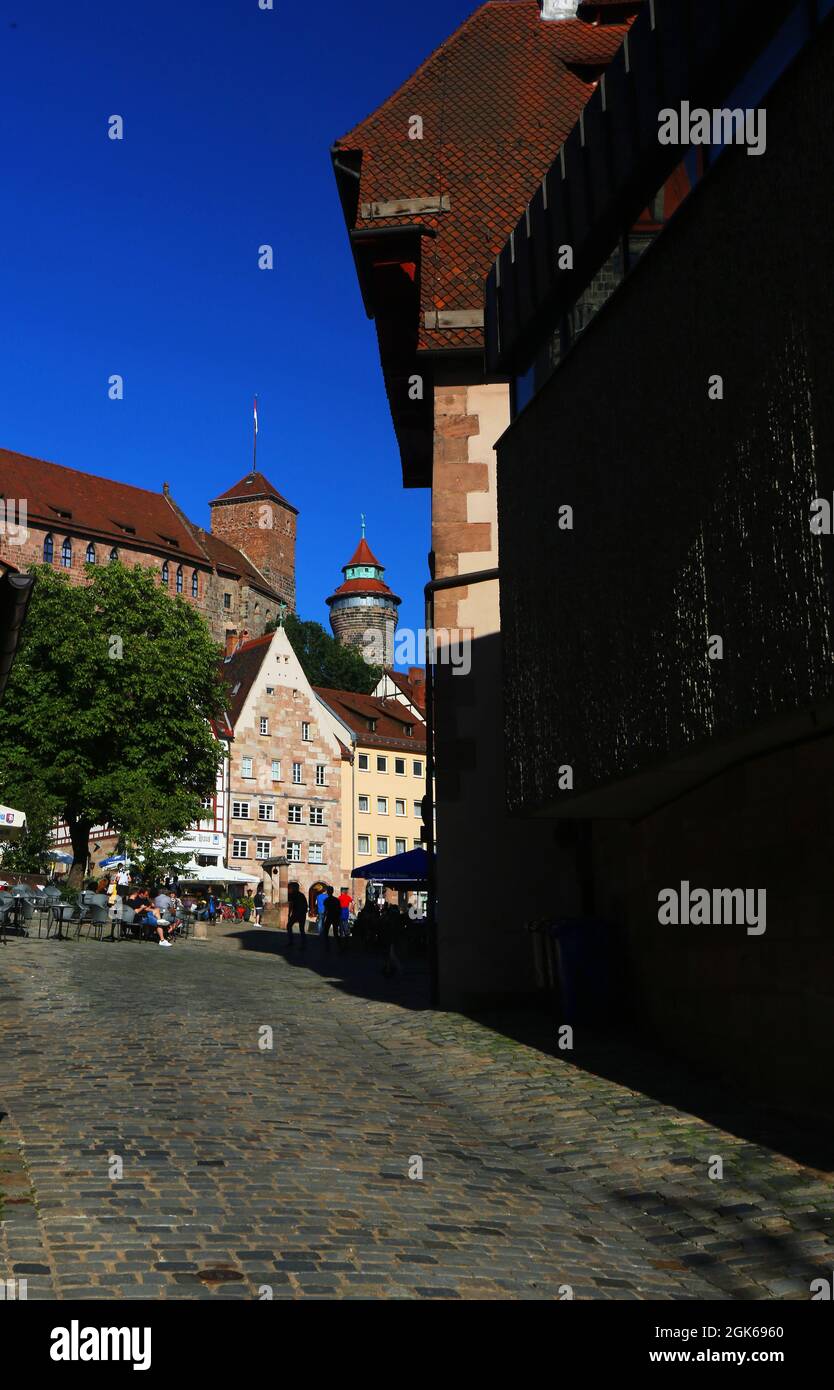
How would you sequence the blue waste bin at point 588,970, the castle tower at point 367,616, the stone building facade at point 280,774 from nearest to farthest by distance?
the blue waste bin at point 588,970 → the stone building facade at point 280,774 → the castle tower at point 367,616

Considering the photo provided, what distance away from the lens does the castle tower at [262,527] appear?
129 metres

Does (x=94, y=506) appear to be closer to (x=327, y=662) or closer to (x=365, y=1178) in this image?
(x=327, y=662)

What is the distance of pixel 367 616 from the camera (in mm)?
144875

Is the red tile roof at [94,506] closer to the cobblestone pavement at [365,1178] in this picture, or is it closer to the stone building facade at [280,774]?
the stone building facade at [280,774]

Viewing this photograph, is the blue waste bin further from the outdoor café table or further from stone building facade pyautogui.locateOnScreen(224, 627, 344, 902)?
stone building facade pyautogui.locateOnScreen(224, 627, 344, 902)

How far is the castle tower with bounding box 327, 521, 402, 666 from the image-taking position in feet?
474

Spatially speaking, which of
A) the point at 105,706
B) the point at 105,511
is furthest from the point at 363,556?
the point at 105,706

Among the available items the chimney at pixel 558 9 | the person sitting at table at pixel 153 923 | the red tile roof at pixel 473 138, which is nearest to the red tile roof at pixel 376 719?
the person sitting at table at pixel 153 923

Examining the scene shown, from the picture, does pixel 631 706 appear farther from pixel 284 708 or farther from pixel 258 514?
pixel 258 514

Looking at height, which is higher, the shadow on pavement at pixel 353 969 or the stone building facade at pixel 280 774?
the stone building facade at pixel 280 774

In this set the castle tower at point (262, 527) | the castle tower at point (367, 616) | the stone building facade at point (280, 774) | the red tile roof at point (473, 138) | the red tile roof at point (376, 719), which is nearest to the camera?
the red tile roof at point (473, 138)

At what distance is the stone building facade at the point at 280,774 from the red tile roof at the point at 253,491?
5659cm

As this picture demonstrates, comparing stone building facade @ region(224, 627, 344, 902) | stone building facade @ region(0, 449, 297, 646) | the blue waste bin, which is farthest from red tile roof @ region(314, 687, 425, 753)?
the blue waste bin
